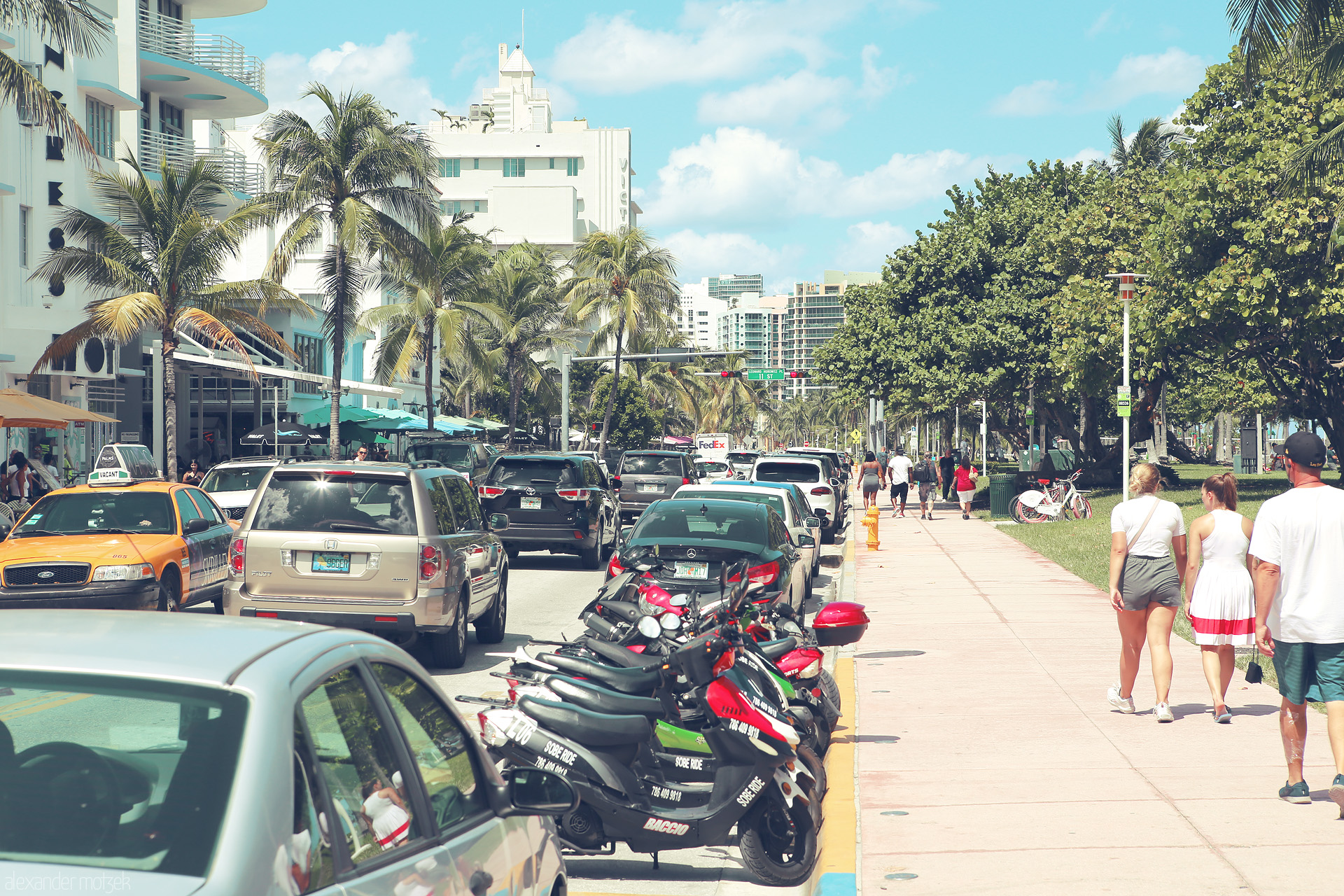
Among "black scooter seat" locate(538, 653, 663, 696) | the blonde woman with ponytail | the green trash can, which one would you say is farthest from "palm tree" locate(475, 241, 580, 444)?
"black scooter seat" locate(538, 653, 663, 696)

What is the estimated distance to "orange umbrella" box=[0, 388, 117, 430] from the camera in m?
23.8

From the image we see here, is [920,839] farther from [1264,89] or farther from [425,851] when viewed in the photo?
[1264,89]

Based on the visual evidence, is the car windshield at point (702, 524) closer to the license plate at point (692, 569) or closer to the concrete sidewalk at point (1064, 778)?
the license plate at point (692, 569)

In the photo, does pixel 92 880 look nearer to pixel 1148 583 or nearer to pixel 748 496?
pixel 1148 583

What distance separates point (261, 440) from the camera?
124 feet

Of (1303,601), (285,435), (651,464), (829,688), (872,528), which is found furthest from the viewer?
(285,435)

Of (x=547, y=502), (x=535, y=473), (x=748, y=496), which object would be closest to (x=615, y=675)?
(x=748, y=496)

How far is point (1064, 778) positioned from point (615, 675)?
2971 mm

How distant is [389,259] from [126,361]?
27.1 feet

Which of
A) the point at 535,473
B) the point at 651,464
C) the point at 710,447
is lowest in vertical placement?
the point at 710,447

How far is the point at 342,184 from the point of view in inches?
1396

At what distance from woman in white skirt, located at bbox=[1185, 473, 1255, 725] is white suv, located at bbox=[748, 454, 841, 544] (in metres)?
17.9

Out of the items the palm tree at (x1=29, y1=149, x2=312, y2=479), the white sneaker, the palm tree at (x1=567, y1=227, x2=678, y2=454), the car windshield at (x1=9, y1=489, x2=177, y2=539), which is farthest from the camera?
the palm tree at (x1=567, y1=227, x2=678, y2=454)

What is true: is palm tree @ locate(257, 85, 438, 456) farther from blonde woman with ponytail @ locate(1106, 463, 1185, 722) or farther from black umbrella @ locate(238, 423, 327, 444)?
blonde woman with ponytail @ locate(1106, 463, 1185, 722)
